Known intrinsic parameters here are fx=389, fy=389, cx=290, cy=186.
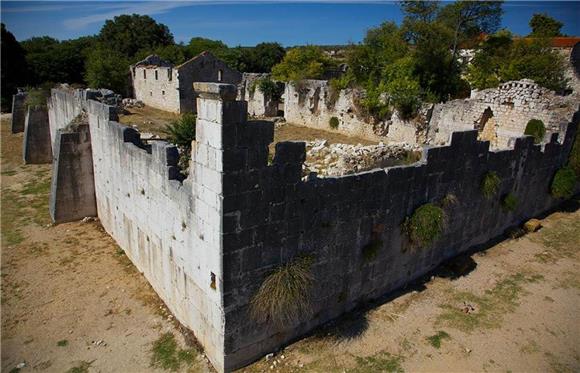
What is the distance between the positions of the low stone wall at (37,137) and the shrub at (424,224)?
52.4 feet

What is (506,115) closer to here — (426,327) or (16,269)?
(426,327)

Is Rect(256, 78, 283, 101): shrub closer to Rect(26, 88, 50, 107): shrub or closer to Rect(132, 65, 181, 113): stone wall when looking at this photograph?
Rect(132, 65, 181, 113): stone wall

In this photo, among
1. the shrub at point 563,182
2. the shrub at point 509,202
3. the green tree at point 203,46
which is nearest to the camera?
the shrub at point 509,202

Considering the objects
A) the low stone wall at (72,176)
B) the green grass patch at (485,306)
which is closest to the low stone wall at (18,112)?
the low stone wall at (72,176)

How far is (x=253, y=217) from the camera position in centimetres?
531

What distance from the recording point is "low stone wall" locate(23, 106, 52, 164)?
653 inches

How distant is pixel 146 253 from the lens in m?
7.98

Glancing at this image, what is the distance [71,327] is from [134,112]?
78.2ft

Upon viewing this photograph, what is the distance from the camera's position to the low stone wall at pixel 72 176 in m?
10.5

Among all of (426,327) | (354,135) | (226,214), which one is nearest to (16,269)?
(226,214)

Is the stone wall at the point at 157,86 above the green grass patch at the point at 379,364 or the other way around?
above

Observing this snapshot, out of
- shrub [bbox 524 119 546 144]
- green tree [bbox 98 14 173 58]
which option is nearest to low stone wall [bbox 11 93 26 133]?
shrub [bbox 524 119 546 144]

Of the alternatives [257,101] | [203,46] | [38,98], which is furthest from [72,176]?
[203,46]

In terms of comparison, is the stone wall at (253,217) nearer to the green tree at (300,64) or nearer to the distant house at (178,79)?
the distant house at (178,79)
